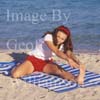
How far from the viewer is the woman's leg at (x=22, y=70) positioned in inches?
276

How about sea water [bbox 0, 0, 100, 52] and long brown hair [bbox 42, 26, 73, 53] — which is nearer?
long brown hair [bbox 42, 26, 73, 53]

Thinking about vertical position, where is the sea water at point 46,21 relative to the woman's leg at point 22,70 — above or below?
below

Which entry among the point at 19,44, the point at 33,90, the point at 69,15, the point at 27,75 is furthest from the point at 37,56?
the point at 69,15

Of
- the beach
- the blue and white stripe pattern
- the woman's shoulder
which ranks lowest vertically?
the beach

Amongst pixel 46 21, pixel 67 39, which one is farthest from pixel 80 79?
pixel 46 21

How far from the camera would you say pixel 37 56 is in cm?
717

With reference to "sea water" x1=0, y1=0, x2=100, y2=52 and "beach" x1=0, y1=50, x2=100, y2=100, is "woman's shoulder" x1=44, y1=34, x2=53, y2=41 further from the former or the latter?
"sea water" x1=0, y1=0, x2=100, y2=52

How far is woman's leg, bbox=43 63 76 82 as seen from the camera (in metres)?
6.91

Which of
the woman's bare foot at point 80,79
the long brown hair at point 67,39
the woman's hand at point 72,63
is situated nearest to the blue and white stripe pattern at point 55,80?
the woman's bare foot at point 80,79

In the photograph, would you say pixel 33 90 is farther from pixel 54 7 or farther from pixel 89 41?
pixel 54 7

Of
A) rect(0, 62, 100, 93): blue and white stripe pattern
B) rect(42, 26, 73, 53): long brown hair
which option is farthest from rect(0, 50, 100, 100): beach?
rect(42, 26, 73, 53): long brown hair

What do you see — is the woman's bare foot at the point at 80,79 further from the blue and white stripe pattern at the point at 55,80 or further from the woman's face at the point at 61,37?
the woman's face at the point at 61,37

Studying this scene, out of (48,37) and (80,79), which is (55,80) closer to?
(80,79)

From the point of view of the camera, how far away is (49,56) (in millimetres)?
7184
